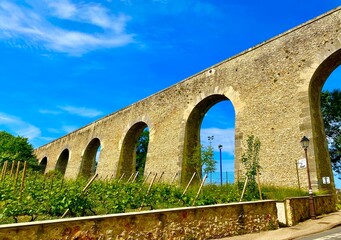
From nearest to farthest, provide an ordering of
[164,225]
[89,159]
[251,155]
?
1. [164,225]
2. [251,155]
3. [89,159]

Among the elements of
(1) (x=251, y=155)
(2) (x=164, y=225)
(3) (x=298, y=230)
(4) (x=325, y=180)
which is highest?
(1) (x=251, y=155)

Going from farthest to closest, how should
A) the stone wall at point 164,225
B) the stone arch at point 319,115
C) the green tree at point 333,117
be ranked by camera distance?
the green tree at point 333,117, the stone arch at point 319,115, the stone wall at point 164,225

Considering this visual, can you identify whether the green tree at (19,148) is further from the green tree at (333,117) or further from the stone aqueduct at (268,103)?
the green tree at (333,117)

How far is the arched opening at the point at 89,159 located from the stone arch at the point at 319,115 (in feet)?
56.4

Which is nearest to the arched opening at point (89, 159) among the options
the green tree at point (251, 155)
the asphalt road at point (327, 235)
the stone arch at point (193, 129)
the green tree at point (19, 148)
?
the green tree at point (19, 148)

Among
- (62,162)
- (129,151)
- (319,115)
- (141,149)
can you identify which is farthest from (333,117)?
(62,162)

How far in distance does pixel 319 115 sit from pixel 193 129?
21.0 ft

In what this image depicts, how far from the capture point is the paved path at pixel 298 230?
6.31m

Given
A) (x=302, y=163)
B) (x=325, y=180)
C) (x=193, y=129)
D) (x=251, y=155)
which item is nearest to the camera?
(x=325, y=180)

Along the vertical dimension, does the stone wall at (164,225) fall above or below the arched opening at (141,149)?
below

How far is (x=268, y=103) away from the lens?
11.6m

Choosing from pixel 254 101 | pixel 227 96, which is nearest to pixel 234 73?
pixel 227 96

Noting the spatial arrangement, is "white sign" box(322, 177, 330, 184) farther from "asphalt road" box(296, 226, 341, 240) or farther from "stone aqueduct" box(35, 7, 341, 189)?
"asphalt road" box(296, 226, 341, 240)

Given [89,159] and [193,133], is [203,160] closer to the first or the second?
[193,133]
